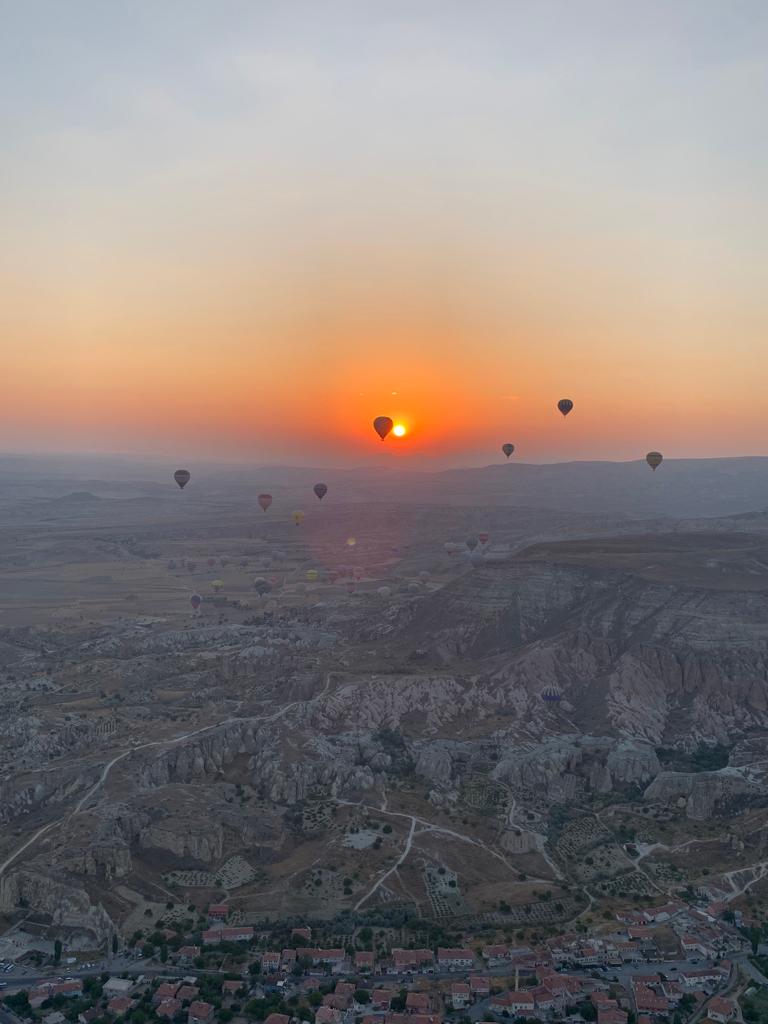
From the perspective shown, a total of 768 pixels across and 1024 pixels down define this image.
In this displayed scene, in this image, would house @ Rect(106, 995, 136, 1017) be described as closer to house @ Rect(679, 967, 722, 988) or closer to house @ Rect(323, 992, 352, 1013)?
house @ Rect(323, 992, 352, 1013)

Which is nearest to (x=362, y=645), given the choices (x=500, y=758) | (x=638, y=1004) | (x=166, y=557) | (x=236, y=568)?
(x=500, y=758)

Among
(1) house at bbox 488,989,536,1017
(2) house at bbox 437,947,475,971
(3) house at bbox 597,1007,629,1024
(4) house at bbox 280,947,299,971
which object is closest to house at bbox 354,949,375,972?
(4) house at bbox 280,947,299,971

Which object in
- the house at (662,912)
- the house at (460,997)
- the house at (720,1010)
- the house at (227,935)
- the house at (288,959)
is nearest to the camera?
the house at (720,1010)

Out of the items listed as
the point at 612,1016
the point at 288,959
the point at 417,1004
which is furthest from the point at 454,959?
the point at 288,959

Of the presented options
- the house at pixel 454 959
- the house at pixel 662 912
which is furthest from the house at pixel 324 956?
the house at pixel 662 912

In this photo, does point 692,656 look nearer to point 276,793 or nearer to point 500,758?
point 500,758

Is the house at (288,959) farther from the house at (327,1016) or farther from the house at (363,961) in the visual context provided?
the house at (327,1016)
